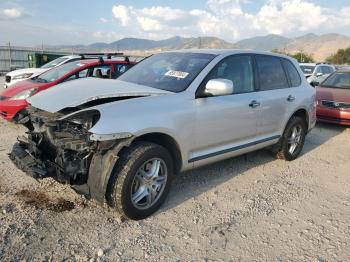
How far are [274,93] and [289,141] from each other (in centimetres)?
103

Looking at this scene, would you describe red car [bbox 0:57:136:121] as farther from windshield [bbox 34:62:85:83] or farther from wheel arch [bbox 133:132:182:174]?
wheel arch [bbox 133:132:182:174]

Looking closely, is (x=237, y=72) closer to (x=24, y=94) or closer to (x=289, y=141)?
(x=289, y=141)

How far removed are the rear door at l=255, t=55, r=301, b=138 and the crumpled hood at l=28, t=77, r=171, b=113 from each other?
1726 millimetres

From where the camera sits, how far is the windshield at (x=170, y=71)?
165 inches

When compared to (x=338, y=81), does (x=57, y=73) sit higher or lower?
higher

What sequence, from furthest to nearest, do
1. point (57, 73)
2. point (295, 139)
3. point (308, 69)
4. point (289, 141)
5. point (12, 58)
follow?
point (12, 58), point (308, 69), point (57, 73), point (295, 139), point (289, 141)

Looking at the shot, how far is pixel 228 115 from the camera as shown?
4391mm

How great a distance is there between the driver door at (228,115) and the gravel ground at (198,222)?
0.56 meters

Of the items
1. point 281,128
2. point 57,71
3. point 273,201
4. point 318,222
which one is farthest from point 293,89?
point 57,71

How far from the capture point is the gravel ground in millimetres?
3172

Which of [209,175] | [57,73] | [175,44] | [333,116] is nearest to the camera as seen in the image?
[209,175]

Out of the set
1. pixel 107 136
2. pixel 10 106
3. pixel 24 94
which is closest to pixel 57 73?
pixel 24 94

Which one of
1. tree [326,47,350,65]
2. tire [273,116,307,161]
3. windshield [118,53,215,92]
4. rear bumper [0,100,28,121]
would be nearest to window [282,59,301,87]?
tire [273,116,307,161]

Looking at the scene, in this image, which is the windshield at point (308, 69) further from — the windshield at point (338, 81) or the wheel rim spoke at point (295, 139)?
the wheel rim spoke at point (295, 139)
